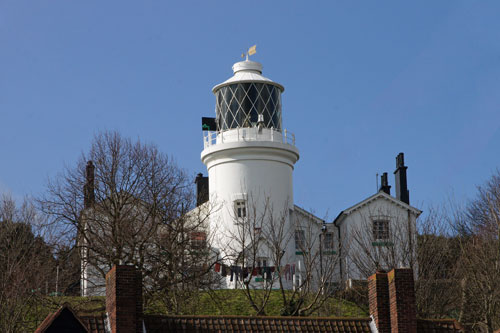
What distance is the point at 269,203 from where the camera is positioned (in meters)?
52.2

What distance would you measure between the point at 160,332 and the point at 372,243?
27.3m

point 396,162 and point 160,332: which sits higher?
point 396,162

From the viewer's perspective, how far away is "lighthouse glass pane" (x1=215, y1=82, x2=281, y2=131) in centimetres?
5341

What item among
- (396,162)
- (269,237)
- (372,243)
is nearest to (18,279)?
(269,237)

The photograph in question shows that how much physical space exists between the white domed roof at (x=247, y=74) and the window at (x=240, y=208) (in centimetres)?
650

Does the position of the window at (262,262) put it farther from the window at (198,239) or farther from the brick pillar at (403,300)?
the brick pillar at (403,300)

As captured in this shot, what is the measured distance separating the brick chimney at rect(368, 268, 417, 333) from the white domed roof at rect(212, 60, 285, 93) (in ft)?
100

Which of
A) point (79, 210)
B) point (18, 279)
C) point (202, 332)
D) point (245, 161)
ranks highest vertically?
point (245, 161)

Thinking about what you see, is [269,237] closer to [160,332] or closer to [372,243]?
[372,243]

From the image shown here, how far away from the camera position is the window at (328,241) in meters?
57.1

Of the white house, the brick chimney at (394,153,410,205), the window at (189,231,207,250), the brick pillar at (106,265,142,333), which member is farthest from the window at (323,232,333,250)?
the brick pillar at (106,265,142,333)

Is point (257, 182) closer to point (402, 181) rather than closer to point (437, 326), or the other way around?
point (402, 181)

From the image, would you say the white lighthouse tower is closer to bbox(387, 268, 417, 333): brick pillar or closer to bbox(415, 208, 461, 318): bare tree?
bbox(415, 208, 461, 318): bare tree

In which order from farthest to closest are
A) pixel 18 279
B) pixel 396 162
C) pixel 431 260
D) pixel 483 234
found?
pixel 396 162 < pixel 483 234 < pixel 431 260 < pixel 18 279
